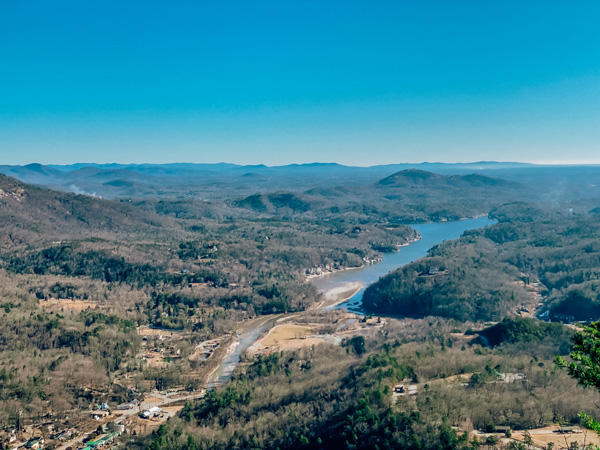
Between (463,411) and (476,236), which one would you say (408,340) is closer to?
(463,411)

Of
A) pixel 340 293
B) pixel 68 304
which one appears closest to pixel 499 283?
pixel 340 293

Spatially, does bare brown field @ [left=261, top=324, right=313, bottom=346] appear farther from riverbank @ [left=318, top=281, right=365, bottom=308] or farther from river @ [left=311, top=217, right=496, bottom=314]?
river @ [left=311, top=217, right=496, bottom=314]

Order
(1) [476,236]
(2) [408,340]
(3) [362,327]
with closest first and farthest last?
(2) [408,340], (3) [362,327], (1) [476,236]

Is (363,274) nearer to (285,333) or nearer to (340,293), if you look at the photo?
(340,293)

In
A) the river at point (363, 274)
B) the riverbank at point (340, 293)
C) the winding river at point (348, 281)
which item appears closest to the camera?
the winding river at point (348, 281)

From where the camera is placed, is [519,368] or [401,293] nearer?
[519,368]

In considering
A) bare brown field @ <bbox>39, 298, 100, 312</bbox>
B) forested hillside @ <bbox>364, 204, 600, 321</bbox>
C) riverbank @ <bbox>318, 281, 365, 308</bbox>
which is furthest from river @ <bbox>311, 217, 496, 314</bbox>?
bare brown field @ <bbox>39, 298, 100, 312</bbox>

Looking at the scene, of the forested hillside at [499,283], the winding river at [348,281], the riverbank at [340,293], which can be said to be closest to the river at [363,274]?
the winding river at [348,281]

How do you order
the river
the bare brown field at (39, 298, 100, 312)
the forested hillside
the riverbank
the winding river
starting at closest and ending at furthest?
the winding river
the bare brown field at (39, 298, 100, 312)
the forested hillside
the riverbank
the river

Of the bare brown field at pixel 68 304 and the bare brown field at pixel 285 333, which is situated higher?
the bare brown field at pixel 68 304

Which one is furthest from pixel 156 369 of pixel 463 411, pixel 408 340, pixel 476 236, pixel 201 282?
pixel 476 236

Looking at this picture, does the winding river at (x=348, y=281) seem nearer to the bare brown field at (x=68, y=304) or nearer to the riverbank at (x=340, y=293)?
the riverbank at (x=340, y=293)
